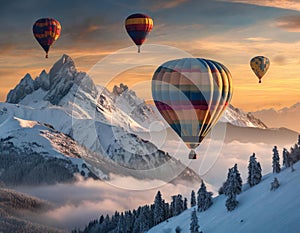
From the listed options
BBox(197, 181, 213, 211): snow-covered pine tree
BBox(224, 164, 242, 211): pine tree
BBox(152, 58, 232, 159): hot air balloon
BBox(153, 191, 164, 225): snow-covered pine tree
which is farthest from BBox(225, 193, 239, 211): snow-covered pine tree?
BBox(153, 191, 164, 225): snow-covered pine tree

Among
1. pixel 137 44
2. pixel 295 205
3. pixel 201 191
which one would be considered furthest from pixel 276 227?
pixel 137 44

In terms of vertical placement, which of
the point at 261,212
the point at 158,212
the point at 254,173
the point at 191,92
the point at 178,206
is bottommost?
the point at 158,212

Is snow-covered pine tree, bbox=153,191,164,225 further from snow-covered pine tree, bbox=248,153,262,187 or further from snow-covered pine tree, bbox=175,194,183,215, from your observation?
snow-covered pine tree, bbox=248,153,262,187

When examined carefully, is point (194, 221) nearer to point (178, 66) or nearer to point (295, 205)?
point (295, 205)

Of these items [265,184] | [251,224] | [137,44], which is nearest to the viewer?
[251,224]

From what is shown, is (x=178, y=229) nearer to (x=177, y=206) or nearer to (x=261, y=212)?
(x=261, y=212)

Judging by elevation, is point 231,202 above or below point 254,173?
below

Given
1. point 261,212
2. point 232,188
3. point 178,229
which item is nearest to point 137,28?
point 232,188
